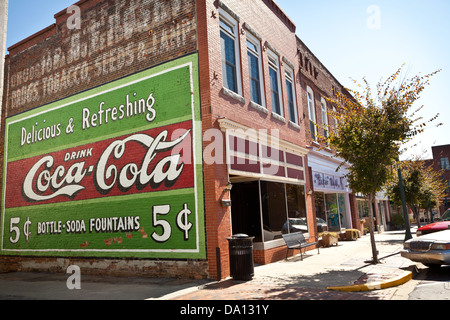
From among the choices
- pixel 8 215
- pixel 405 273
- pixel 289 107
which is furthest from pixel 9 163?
pixel 405 273

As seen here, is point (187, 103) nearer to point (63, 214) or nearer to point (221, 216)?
point (221, 216)

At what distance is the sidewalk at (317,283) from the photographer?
6969 mm

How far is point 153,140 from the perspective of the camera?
10.7 m

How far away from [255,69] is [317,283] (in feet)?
27.1

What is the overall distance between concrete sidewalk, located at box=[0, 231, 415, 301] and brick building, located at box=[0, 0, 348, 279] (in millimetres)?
823

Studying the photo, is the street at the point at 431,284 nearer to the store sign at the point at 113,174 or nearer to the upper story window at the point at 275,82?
the store sign at the point at 113,174

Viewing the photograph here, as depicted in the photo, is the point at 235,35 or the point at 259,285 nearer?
the point at 259,285

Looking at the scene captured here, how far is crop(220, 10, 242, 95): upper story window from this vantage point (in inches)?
438

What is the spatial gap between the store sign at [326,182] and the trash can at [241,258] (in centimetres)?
871

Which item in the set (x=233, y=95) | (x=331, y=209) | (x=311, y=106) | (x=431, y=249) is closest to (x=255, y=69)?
(x=233, y=95)

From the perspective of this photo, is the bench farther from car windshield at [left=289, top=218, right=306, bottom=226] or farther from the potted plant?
the potted plant

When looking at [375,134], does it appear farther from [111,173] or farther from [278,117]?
[111,173]

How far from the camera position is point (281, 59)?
49.6 ft
